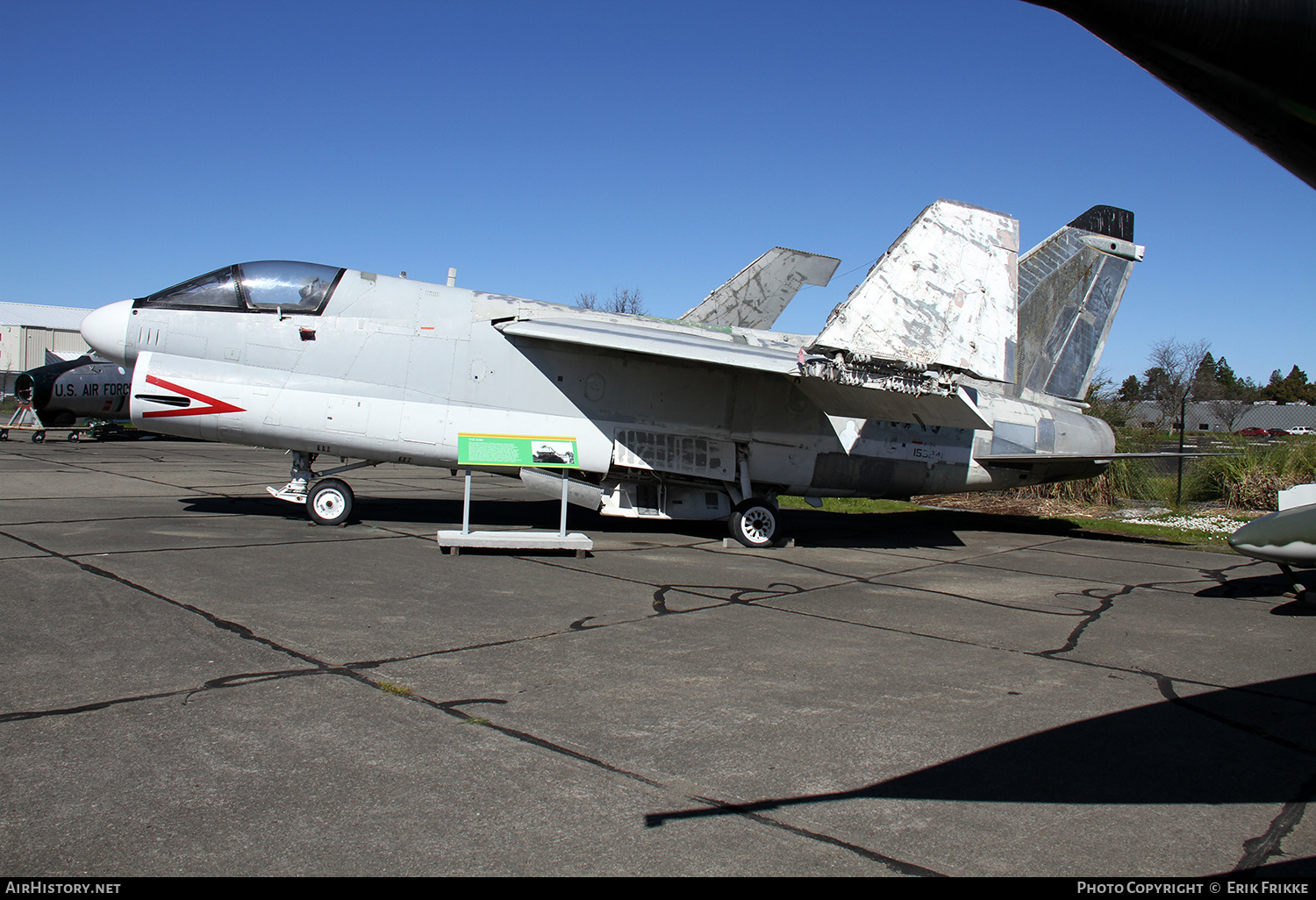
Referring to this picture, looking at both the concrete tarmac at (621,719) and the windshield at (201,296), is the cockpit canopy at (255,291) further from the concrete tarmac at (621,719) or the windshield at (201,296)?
the concrete tarmac at (621,719)

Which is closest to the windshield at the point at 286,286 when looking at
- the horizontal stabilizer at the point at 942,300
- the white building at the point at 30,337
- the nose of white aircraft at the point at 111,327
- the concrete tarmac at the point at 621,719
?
the nose of white aircraft at the point at 111,327

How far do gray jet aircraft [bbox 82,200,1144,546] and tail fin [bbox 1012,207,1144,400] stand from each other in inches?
60.9

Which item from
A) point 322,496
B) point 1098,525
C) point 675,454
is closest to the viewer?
point 322,496

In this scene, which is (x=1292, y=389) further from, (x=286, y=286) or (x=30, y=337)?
(x=30, y=337)

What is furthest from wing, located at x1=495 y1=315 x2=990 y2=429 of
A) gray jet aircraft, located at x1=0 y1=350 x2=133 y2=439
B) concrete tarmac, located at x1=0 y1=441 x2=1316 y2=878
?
gray jet aircraft, located at x1=0 y1=350 x2=133 y2=439

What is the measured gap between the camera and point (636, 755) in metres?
3.76

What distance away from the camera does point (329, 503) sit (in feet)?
34.8

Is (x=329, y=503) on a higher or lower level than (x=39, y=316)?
lower

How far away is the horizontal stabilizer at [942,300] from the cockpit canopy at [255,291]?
6.27m

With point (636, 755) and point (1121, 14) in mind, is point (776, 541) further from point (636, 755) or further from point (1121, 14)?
point (1121, 14)

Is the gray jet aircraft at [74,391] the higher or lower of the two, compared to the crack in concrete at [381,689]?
higher

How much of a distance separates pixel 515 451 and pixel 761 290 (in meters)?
7.23

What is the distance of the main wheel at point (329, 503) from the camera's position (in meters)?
10.5

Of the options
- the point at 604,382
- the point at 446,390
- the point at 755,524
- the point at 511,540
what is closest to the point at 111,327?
the point at 446,390
